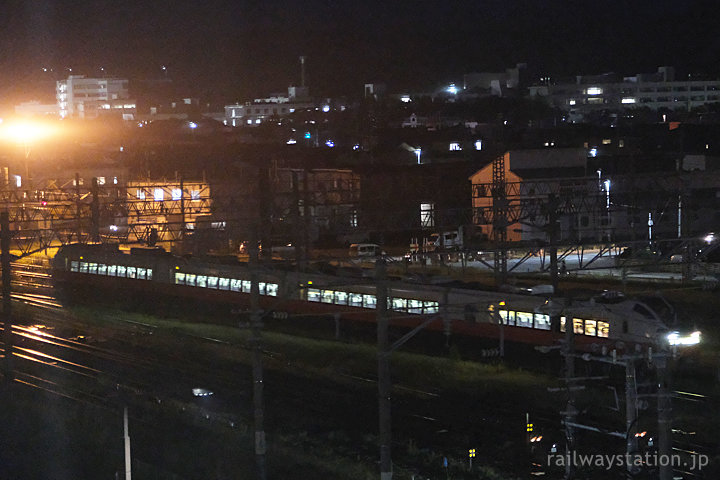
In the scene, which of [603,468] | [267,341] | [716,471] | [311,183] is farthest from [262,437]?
[311,183]

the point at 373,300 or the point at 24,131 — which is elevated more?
the point at 24,131

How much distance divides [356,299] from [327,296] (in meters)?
0.67

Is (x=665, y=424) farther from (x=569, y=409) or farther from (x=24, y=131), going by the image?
(x=24, y=131)

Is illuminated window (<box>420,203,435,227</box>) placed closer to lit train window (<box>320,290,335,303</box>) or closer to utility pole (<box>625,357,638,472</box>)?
lit train window (<box>320,290,335,303</box>)

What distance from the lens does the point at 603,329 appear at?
9.97 metres

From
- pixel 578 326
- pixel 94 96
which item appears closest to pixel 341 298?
pixel 578 326

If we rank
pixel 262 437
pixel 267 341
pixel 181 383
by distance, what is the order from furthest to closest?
1. pixel 267 341
2. pixel 181 383
3. pixel 262 437

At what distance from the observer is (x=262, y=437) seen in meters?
6.78

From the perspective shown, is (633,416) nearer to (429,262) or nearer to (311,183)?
(429,262)

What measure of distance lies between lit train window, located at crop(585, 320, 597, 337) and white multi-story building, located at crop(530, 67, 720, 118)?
42109mm

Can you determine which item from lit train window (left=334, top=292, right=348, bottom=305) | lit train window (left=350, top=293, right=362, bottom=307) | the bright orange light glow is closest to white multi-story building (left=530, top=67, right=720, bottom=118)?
the bright orange light glow

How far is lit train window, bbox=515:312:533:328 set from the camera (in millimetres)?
10627

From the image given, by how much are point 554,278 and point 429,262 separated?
1001 cm

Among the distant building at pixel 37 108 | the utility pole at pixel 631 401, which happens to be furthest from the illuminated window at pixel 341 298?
the distant building at pixel 37 108
